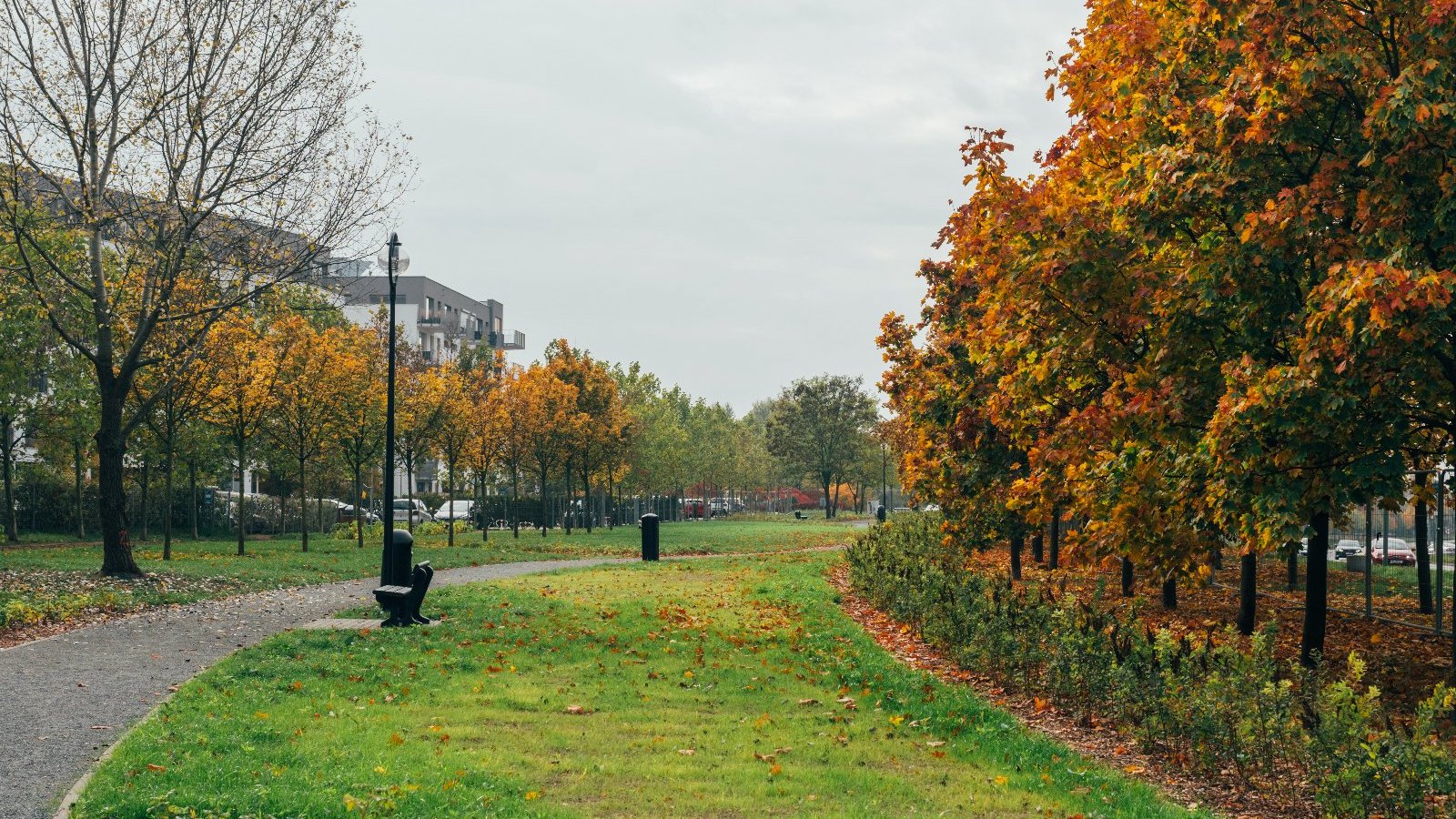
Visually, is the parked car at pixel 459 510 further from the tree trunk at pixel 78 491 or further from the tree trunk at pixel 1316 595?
the tree trunk at pixel 1316 595

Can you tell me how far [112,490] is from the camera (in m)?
21.3

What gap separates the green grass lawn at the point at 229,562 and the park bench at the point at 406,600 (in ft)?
Answer: 14.4

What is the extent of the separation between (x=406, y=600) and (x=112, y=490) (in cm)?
957

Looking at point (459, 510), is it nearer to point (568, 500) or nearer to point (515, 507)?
point (568, 500)

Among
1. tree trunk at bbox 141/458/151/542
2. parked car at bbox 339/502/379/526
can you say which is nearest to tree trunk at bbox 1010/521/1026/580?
tree trunk at bbox 141/458/151/542

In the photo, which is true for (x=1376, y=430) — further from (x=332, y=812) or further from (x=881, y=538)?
(x=881, y=538)

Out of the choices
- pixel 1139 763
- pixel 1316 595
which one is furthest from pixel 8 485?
pixel 1139 763

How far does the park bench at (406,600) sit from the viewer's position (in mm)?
14875

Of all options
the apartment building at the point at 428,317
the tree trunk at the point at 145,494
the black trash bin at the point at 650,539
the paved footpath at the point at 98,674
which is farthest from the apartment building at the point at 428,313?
the paved footpath at the point at 98,674

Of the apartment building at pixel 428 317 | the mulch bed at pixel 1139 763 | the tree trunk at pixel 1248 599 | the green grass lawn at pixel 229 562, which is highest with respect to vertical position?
the apartment building at pixel 428 317

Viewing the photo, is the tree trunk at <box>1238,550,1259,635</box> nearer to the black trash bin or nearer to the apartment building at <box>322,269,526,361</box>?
the black trash bin

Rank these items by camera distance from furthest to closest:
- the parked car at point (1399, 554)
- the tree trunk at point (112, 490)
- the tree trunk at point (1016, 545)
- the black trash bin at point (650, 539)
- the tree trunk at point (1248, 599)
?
the black trash bin at point (650, 539) → the parked car at point (1399, 554) → the tree trunk at point (1016, 545) → the tree trunk at point (112, 490) → the tree trunk at point (1248, 599)

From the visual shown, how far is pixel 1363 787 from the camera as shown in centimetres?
632

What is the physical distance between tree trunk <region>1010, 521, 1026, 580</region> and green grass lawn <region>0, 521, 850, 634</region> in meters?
13.0
